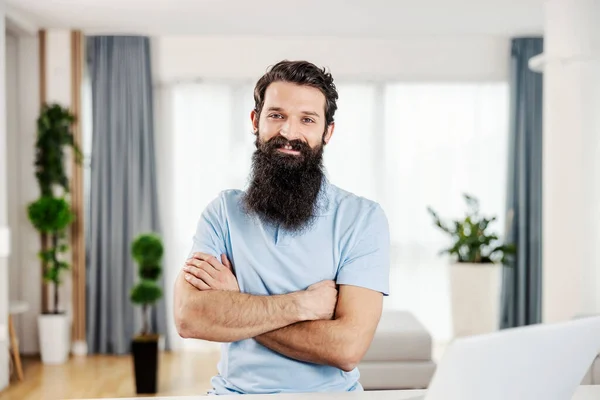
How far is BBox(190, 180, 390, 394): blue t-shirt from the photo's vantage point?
163cm

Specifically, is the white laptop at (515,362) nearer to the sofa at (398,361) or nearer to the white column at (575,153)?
the sofa at (398,361)

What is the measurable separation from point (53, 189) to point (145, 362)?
6.15ft

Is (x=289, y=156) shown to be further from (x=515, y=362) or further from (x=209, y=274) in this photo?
(x=515, y=362)

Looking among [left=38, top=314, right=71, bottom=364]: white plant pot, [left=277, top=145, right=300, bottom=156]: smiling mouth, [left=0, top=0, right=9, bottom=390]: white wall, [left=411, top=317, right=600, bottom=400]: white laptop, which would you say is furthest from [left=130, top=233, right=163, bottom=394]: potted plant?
[left=411, top=317, right=600, bottom=400]: white laptop

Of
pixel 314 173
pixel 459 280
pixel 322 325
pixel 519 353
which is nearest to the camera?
pixel 519 353

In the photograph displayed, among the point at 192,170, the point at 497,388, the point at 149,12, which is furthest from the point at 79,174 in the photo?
the point at 497,388

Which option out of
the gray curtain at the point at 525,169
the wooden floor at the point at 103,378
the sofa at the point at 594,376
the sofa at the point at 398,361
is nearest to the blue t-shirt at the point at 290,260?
the sofa at the point at 594,376

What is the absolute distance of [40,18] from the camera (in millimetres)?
5324

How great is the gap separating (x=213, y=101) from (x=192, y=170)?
0.62 meters

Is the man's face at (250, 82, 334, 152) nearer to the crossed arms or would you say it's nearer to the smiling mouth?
the smiling mouth

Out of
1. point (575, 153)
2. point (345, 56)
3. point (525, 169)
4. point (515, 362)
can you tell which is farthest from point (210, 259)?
point (525, 169)

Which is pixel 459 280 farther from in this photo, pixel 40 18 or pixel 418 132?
pixel 40 18

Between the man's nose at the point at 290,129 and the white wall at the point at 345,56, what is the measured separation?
429 centimetres

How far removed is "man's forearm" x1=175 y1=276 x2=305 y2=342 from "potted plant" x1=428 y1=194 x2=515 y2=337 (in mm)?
4095
